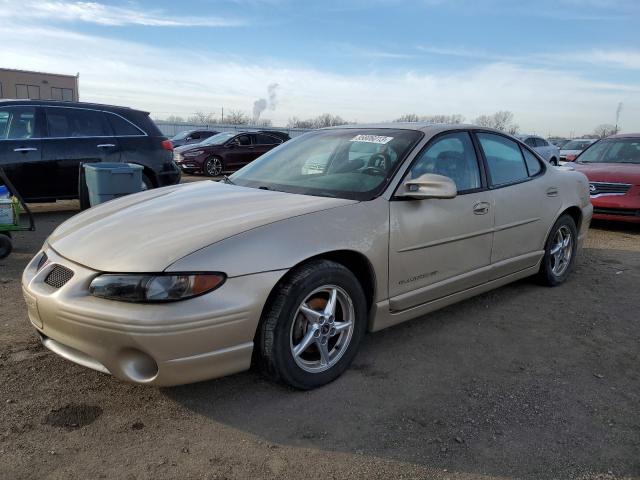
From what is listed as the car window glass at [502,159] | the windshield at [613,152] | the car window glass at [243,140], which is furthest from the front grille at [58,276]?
the car window glass at [243,140]

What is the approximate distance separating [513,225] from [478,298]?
0.77 metres

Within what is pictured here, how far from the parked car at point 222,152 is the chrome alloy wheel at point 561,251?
11355 millimetres

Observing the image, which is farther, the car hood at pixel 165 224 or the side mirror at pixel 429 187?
the side mirror at pixel 429 187

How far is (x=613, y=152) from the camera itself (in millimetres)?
8984

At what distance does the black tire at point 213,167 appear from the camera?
51.4 feet

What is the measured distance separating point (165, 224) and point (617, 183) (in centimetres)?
Result: 729

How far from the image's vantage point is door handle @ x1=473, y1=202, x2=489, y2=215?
377 centimetres

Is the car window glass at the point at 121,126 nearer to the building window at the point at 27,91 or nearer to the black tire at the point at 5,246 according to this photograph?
the black tire at the point at 5,246

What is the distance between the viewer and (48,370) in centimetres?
303

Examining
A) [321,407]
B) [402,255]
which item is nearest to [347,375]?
[321,407]

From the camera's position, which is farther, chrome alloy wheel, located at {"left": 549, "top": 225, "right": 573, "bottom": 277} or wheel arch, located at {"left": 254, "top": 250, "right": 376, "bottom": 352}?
chrome alloy wheel, located at {"left": 549, "top": 225, "right": 573, "bottom": 277}

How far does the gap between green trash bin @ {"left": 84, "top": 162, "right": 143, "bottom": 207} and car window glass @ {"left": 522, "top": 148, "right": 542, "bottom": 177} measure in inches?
162

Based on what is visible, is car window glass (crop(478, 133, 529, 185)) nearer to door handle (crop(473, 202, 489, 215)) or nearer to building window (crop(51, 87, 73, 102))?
door handle (crop(473, 202, 489, 215))

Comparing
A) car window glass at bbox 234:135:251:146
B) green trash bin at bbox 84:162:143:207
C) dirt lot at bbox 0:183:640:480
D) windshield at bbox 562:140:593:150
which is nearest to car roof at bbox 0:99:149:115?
green trash bin at bbox 84:162:143:207
